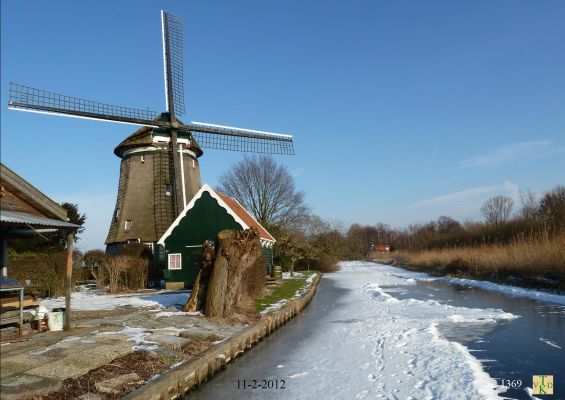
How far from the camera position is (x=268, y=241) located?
81.6 ft

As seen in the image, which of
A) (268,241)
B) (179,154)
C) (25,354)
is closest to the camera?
(25,354)

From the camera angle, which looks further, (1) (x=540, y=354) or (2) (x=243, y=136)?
(2) (x=243, y=136)

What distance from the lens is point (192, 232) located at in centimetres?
2022

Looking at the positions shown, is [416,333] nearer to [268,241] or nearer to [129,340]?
[129,340]

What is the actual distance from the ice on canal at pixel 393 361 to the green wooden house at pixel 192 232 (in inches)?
347

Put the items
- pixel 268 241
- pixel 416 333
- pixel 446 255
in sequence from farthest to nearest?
pixel 446 255
pixel 268 241
pixel 416 333

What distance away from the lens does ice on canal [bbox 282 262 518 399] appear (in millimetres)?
5727

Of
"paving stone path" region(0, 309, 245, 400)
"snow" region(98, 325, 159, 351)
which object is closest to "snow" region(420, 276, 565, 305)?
"paving stone path" region(0, 309, 245, 400)

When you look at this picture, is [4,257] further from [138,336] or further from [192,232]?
[192,232]

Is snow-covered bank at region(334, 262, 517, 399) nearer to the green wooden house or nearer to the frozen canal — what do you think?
the frozen canal

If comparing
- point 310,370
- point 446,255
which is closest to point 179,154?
point 310,370

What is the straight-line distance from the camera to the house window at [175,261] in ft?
65.9

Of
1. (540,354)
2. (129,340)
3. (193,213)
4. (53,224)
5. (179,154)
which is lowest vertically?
→ (540,354)

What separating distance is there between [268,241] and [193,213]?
19.0ft
